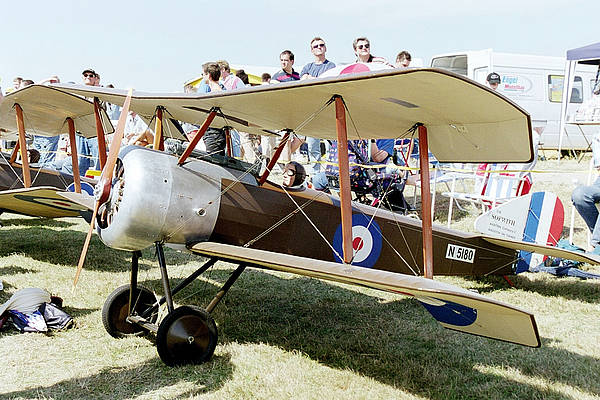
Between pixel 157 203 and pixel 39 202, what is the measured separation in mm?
2644

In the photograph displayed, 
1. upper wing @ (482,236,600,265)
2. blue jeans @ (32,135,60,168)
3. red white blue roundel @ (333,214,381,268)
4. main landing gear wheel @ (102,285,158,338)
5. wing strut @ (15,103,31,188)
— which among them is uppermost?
wing strut @ (15,103,31,188)

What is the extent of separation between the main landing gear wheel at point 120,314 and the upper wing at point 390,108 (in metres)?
1.58

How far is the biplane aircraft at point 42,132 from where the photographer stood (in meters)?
5.62

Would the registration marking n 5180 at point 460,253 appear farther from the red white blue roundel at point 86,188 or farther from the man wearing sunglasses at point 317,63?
the red white blue roundel at point 86,188

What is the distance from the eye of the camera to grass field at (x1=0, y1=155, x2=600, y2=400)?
3.54 m

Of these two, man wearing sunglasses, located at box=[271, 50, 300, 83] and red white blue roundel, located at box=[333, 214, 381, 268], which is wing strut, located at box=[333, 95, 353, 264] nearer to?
red white blue roundel, located at box=[333, 214, 381, 268]

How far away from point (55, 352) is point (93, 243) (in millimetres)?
4168

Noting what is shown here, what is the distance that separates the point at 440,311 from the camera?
3674 mm

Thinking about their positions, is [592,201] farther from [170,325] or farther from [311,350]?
[170,325]

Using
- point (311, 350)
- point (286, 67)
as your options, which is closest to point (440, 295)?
point (311, 350)

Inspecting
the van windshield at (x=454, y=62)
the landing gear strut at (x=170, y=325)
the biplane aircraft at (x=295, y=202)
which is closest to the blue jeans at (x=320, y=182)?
the biplane aircraft at (x=295, y=202)

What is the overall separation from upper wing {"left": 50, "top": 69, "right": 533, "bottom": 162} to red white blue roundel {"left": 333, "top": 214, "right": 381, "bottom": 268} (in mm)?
778

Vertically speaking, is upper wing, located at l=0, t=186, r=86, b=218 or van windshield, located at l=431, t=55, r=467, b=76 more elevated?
van windshield, located at l=431, t=55, r=467, b=76

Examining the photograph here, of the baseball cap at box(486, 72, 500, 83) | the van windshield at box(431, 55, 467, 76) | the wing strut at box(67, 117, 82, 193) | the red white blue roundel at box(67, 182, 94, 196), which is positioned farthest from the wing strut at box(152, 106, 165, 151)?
the van windshield at box(431, 55, 467, 76)
